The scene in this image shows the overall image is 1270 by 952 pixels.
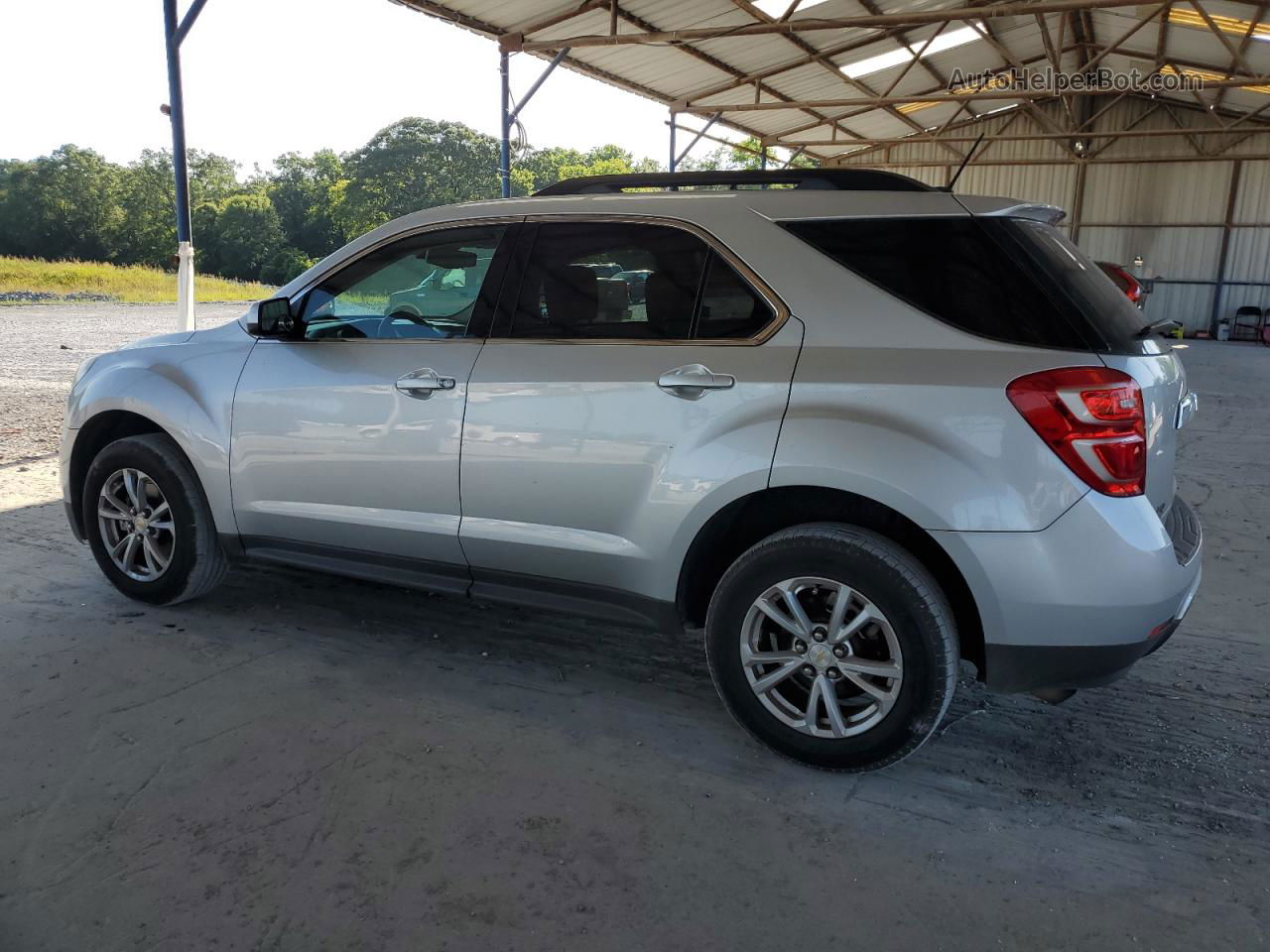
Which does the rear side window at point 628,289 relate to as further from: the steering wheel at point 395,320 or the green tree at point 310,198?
the green tree at point 310,198

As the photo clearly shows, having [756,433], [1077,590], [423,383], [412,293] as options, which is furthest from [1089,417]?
[412,293]

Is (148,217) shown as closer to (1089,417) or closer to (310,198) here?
(310,198)

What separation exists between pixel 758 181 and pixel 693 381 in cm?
73

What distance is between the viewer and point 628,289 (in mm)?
3203

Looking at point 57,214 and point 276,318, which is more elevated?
point 57,214

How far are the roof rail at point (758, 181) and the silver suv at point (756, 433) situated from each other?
0.05 ft

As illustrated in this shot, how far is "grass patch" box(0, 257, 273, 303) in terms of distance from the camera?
33.2 meters

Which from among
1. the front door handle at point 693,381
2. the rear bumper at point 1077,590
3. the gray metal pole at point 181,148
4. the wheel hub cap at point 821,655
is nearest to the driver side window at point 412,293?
the front door handle at point 693,381

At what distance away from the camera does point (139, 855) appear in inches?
96.1

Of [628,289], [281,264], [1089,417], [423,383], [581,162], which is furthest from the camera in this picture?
[581,162]

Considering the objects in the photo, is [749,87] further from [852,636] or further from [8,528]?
[852,636]

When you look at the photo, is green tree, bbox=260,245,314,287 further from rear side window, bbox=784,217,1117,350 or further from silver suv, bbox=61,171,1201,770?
rear side window, bbox=784,217,1117,350

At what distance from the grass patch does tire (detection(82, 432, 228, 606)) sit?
3012 centimetres

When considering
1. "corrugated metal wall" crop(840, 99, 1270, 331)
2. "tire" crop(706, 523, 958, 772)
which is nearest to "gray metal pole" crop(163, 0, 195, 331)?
"tire" crop(706, 523, 958, 772)
